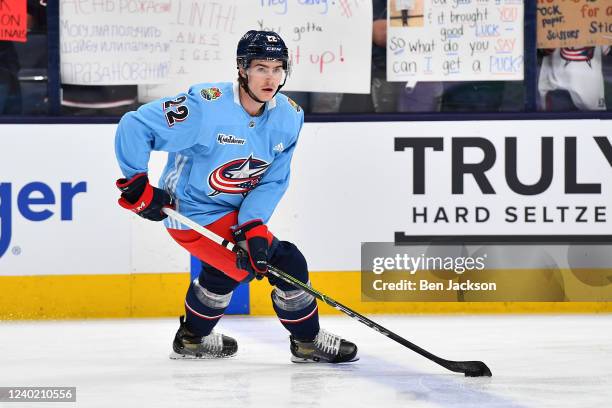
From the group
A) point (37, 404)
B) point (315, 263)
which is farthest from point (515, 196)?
point (37, 404)

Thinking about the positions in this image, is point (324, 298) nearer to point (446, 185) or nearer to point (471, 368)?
point (471, 368)

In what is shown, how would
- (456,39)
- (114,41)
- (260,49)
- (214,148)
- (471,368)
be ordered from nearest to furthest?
(471,368) < (260,49) < (214,148) < (114,41) < (456,39)

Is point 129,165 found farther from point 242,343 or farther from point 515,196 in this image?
point 515,196

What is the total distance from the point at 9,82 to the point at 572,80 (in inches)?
104

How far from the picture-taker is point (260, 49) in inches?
158

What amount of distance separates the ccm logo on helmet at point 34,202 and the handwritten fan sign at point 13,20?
0.68m

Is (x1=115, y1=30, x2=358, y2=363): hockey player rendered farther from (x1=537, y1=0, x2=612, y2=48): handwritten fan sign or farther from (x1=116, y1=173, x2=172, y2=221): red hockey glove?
(x1=537, y1=0, x2=612, y2=48): handwritten fan sign

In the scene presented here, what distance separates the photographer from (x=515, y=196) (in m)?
5.71

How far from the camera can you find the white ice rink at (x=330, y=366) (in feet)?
11.6

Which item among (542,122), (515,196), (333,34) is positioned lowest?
(515,196)

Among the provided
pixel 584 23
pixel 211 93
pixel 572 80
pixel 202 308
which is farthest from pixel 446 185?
pixel 211 93

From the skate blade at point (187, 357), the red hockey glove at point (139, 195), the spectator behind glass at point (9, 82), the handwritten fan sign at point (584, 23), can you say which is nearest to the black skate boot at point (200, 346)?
the skate blade at point (187, 357)

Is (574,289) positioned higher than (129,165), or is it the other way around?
(129,165)

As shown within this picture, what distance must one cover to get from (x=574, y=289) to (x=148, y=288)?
1.99 metres
